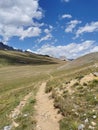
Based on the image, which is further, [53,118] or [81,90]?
[81,90]

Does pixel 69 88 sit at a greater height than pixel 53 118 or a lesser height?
greater

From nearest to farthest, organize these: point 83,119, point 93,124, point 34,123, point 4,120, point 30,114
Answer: point 93,124
point 83,119
point 34,123
point 30,114
point 4,120

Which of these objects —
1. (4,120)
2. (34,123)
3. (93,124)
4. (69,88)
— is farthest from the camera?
(69,88)

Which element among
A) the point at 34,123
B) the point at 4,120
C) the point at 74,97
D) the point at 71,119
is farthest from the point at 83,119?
the point at 4,120

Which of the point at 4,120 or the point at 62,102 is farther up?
the point at 62,102

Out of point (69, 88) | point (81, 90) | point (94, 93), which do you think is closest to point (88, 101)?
point (94, 93)

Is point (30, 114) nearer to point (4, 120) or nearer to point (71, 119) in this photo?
point (4, 120)

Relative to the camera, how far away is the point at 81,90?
86.8ft

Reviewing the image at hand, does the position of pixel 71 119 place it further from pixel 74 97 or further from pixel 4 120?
pixel 4 120

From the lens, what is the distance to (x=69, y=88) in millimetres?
29953

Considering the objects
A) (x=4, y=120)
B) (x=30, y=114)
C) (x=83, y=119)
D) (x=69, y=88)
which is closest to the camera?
(x=83, y=119)

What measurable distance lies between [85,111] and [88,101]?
94.4 inches

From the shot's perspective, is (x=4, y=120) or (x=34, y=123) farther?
(x=4, y=120)

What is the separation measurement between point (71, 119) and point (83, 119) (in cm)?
93
